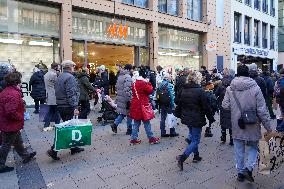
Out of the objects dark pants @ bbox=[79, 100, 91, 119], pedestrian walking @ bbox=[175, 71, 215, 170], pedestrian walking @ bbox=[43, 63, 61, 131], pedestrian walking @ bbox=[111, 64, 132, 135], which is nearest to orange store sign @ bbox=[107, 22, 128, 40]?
pedestrian walking @ bbox=[43, 63, 61, 131]

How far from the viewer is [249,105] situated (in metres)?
5.41

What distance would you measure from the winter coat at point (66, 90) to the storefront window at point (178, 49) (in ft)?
46.7

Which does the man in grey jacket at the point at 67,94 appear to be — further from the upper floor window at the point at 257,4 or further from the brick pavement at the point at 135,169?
the upper floor window at the point at 257,4

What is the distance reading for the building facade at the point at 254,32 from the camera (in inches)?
1168

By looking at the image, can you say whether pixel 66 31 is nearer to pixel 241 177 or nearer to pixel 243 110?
pixel 243 110

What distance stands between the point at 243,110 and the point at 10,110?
390 centimetres

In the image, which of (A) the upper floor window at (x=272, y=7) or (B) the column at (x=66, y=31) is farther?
(A) the upper floor window at (x=272, y=7)

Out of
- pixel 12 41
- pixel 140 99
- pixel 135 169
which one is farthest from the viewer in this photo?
pixel 12 41

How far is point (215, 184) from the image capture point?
5.51m

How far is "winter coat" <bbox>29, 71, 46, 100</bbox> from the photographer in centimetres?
1239

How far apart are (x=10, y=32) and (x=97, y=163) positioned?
404 inches

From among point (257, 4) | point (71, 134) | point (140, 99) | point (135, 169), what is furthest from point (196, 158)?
point (257, 4)

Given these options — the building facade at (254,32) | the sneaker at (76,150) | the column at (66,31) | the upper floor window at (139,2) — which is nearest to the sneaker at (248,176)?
the sneaker at (76,150)

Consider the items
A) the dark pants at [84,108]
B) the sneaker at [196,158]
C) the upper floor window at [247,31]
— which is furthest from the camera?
the upper floor window at [247,31]
